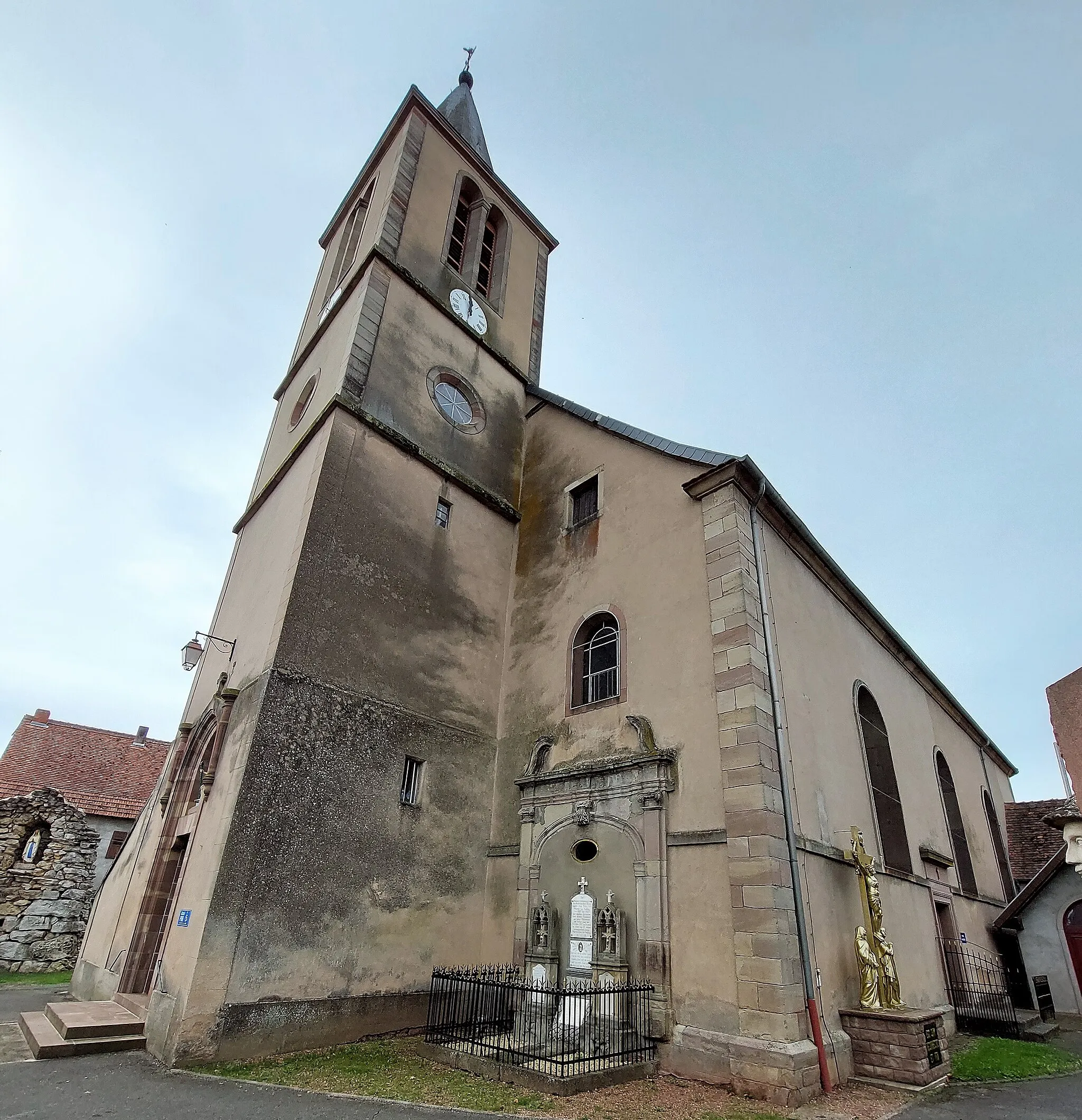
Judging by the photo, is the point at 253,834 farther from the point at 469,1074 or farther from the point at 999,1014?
the point at 999,1014

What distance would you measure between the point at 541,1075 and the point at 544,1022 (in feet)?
5.59

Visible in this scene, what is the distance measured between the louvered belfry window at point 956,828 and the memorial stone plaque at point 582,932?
412 inches

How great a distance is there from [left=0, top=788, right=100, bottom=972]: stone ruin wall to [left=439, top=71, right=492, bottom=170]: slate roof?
2177cm

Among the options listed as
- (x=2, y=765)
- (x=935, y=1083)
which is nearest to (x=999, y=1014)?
(x=935, y=1083)

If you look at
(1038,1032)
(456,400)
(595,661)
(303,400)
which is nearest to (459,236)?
(456,400)

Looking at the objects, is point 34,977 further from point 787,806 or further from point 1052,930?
point 1052,930

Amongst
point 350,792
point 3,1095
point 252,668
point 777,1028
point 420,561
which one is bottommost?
point 3,1095

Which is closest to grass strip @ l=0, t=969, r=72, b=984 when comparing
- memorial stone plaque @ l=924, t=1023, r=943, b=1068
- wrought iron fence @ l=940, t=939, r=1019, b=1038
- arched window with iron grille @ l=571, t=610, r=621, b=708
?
arched window with iron grille @ l=571, t=610, r=621, b=708

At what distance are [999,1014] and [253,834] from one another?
13374 mm

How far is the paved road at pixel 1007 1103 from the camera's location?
23.1 feet

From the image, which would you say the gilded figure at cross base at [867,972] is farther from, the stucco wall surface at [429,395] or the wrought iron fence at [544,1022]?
the stucco wall surface at [429,395]

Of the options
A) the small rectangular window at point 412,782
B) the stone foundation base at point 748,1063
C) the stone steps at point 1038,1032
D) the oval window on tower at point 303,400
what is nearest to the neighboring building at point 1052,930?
the stone steps at point 1038,1032

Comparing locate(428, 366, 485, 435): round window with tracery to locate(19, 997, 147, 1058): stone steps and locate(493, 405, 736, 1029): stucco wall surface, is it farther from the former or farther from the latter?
locate(19, 997, 147, 1058): stone steps

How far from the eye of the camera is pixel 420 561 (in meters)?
12.7
